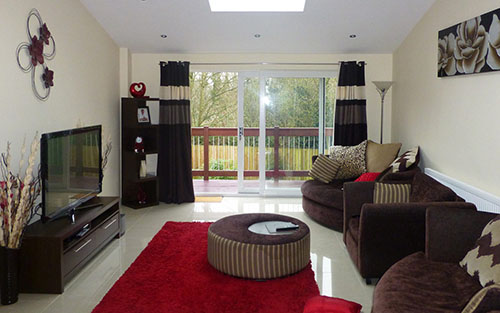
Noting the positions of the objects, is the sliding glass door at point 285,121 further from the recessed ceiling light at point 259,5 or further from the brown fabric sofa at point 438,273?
the brown fabric sofa at point 438,273

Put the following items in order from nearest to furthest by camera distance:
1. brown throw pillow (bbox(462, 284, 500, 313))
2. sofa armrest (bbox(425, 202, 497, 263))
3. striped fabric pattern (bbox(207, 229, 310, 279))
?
brown throw pillow (bbox(462, 284, 500, 313)) → sofa armrest (bbox(425, 202, 497, 263)) → striped fabric pattern (bbox(207, 229, 310, 279))

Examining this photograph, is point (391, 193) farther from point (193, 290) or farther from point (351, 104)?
point (351, 104)

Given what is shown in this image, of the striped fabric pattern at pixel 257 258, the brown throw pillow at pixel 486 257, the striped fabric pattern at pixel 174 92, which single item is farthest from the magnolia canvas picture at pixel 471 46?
the striped fabric pattern at pixel 174 92

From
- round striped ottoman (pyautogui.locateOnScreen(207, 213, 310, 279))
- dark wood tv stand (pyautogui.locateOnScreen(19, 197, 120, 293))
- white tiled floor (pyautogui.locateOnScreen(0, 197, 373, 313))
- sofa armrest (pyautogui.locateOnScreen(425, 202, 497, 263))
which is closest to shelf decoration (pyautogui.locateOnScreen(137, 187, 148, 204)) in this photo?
white tiled floor (pyautogui.locateOnScreen(0, 197, 373, 313))

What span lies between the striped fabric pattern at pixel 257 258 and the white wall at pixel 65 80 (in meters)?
1.87

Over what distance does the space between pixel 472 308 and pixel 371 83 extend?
16.5 ft

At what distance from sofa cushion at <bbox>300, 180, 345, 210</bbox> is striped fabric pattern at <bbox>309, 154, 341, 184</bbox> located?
0.22 feet

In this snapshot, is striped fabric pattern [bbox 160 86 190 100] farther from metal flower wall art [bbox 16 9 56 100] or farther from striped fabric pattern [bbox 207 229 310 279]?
striped fabric pattern [bbox 207 229 310 279]

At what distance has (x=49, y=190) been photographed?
348 cm

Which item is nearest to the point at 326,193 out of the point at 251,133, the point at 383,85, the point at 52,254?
the point at 383,85

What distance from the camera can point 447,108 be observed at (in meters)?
4.56

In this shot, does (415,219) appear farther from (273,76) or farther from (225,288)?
(273,76)

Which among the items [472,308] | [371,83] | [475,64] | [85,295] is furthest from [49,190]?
[371,83]

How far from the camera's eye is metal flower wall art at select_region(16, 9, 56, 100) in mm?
3818
